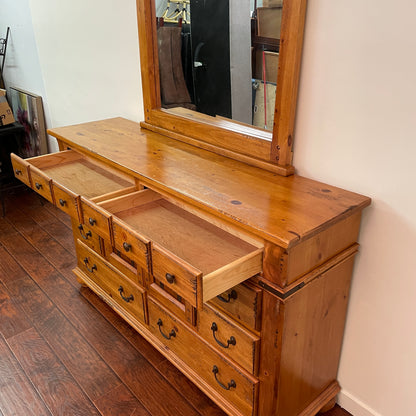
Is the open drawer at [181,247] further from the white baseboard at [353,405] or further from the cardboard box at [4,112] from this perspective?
the cardboard box at [4,112]

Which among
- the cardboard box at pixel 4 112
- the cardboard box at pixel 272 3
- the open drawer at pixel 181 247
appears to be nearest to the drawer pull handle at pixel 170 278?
the open drawer at pixel 181 247

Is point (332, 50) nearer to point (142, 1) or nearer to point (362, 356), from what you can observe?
point (142, 1)

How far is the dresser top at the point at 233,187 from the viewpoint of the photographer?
112cm

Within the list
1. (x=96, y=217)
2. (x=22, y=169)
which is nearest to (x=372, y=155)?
(x=96, y=217)

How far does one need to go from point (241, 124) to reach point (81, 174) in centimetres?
77

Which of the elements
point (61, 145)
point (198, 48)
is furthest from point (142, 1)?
point (61, 145)

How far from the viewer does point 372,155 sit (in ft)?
3.98

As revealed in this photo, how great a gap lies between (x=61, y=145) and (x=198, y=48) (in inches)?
33.9

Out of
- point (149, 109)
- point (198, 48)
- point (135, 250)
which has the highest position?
Result: point (198, 48)

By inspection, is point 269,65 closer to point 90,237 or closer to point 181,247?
point 181,247

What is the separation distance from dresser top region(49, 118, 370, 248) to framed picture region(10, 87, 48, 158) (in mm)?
1513

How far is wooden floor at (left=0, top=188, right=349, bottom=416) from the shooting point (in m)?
1.61

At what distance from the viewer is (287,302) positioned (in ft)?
3.76

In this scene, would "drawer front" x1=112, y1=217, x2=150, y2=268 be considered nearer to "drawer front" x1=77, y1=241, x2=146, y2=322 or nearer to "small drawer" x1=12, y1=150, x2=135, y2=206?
"small drawer" x1=12, y1=150, x2=135, y2=206
